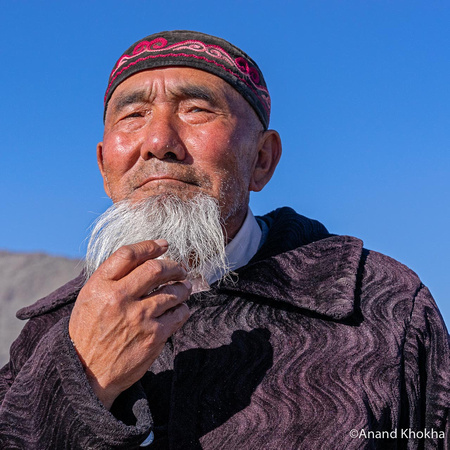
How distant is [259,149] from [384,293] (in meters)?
1.13

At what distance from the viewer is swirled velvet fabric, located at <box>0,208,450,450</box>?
2631mm

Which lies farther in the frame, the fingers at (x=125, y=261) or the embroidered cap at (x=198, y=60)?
the embroidered cap at (x=198, y=60)

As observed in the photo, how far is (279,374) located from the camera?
302 cm

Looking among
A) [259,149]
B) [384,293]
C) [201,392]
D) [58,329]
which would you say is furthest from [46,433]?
[259,149]

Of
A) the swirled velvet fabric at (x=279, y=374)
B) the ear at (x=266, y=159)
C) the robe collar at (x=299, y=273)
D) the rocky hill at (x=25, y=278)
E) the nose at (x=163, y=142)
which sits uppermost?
the rocky hill at (x=25, y=278)

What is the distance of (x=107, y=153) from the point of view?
3543mm

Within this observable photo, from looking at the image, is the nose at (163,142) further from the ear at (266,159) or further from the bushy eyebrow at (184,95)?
the ear at (266,159)

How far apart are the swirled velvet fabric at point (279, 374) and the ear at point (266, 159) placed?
0.50 m

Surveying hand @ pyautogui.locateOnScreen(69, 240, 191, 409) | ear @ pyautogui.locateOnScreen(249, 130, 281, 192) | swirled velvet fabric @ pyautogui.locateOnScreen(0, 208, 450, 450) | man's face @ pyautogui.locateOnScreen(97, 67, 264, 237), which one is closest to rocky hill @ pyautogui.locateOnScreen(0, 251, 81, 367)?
ear @ pyautogui.locateOnScreen(249, 130, 281, 192)

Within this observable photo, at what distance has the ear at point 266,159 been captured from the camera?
3.86 meters

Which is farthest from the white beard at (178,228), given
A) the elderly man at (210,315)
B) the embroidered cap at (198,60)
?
the embroidered cap at (198,60)

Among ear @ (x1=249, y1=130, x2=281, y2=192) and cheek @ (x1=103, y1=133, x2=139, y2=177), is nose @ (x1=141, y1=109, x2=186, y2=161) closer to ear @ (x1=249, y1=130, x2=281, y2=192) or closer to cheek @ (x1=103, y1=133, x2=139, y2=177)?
cheek @ (x1=103, y1=133, x2=139, y2=177)

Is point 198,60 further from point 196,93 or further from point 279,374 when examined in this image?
point 279,374

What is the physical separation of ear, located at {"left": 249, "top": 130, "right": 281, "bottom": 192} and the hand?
52.3 inches
